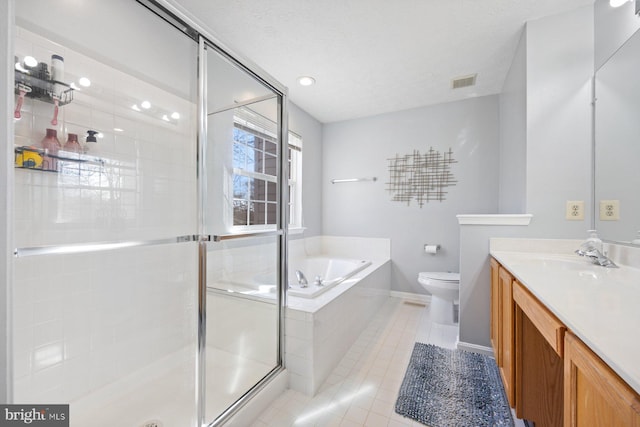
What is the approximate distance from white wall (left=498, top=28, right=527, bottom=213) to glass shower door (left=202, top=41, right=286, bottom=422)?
180cm

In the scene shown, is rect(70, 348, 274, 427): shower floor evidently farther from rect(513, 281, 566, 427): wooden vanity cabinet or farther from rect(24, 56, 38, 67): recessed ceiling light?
rect(24, 56, 38, 67): recessed ceiling light

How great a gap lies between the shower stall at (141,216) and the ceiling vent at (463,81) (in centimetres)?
194

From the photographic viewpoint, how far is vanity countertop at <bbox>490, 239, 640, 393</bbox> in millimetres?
531

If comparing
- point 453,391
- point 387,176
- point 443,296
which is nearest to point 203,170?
point 453,391

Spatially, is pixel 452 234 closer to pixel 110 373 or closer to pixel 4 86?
pixel 110 373

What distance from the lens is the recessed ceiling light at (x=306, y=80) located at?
8.68ft

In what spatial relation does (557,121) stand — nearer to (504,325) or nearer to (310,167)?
(504,325)

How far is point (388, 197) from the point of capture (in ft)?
11.4

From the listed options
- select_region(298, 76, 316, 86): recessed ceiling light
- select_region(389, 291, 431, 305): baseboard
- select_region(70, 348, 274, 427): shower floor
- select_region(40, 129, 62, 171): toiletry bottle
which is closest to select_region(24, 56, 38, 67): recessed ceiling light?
select_region(40, 129, 62, 171): toiletry bottle

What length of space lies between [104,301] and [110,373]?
39 centimetres

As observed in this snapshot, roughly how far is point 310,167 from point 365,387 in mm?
2637

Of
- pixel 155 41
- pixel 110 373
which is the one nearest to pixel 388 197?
pixel 155 41

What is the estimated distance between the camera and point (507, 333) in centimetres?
142

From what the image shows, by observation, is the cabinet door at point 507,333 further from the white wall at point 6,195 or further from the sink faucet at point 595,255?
the white wall at point 6,195
